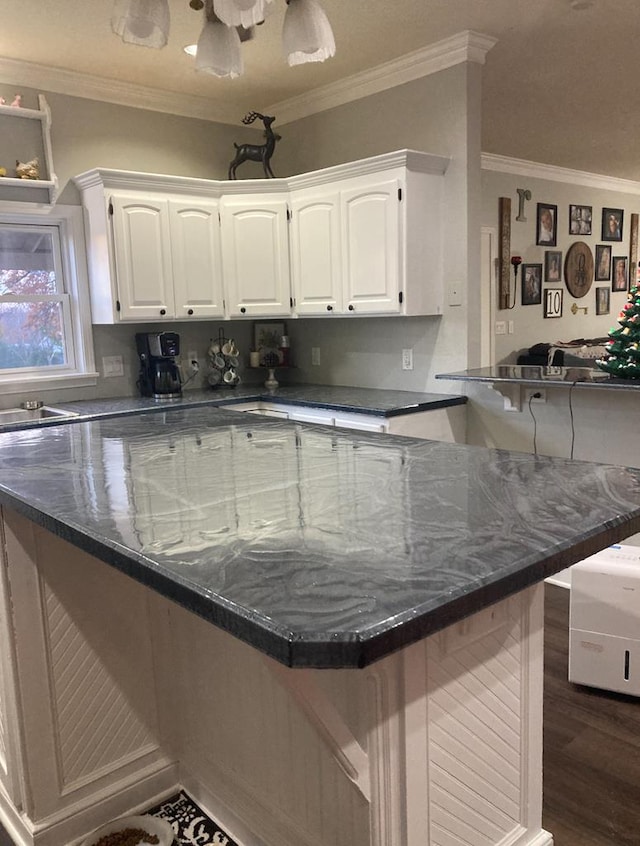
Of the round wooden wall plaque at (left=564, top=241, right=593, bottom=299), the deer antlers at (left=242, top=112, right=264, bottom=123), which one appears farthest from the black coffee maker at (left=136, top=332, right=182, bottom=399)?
the round wooden wall plaque at (left=564, top=241, right=593, bottom=299)

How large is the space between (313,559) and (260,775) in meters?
0.96

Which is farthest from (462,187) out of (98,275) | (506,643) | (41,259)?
(506,643)

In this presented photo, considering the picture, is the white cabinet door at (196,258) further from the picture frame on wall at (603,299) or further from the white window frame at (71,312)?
the picture frame on wall at (603,299)

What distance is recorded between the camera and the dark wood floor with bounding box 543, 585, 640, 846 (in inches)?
72.3

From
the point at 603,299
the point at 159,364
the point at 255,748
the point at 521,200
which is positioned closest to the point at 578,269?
the point at 603,299

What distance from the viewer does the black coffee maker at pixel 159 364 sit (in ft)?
13.3

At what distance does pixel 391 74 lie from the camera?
12.5 feet

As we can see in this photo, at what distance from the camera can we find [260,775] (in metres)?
1.72

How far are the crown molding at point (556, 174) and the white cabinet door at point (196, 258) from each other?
9.70 feet

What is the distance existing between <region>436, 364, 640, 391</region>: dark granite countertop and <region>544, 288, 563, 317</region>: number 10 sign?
3.75 m

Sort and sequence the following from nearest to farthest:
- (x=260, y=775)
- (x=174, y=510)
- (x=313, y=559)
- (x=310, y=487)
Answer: (x=313, y=559) < (x=174, y=510) < (x=310, y=487) < (x=260, y=775)

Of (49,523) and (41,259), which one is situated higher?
(41,259)

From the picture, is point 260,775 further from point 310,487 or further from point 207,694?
point 310,487

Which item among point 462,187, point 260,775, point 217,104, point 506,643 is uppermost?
point 217,104
